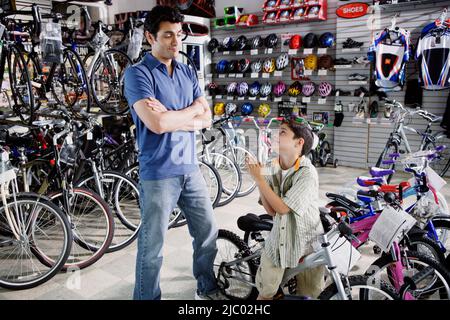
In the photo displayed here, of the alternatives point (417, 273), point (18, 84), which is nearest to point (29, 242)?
point (18, 84)

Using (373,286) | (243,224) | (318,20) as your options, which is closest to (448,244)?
(373,286)

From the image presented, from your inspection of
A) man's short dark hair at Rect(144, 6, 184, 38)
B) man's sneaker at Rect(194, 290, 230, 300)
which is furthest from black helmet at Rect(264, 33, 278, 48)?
man's sneaker at Rect(194, 290, 230, 300)

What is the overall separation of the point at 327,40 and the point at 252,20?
155 centimetres

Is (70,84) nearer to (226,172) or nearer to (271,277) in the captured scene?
(226,172)

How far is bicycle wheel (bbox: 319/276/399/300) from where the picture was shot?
174cm

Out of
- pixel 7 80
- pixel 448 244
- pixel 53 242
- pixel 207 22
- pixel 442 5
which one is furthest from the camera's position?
pixel 207 22

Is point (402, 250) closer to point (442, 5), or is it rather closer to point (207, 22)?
point (442, 5)

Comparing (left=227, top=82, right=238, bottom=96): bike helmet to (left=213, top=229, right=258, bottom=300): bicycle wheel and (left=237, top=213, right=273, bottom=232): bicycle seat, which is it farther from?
(left=237, top=213, right=273, bottom=232): bicycle seat

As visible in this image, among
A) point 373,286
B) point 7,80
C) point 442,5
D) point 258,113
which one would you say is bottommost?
point 373,286

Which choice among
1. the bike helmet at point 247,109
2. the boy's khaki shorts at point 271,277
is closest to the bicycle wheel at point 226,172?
the boy's khaki shorts at point 271,277

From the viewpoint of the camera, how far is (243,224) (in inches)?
89.6

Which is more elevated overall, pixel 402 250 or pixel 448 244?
pixel 402 250

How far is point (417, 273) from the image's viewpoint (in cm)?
196
